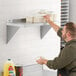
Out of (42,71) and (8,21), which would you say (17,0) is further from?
(42,71)

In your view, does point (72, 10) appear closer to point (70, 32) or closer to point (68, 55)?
point (70, 32)

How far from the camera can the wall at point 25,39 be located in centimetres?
261

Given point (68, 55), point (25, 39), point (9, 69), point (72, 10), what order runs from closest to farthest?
point (68, 55) → point (9, 69) → point (25, 39) → point (72, 10)

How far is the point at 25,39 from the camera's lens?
2779 millimetres

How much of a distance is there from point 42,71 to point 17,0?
0.79m

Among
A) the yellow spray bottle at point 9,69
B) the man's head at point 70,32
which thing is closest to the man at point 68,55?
the man's head at point 70,32

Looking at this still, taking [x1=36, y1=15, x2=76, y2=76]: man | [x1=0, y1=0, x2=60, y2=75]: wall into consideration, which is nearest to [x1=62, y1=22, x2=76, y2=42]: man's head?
[x1=36, y1=15, x2=76, y2=76]: man

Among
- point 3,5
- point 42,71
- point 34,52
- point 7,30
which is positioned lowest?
point 42,71

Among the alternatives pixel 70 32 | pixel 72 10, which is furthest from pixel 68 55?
pixel 72 10

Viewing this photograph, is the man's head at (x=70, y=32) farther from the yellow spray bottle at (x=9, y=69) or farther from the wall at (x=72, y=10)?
the wall at (x=72, y=10)

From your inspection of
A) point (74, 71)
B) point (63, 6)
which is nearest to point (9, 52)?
point (74, 71)

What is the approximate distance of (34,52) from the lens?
2875 mm

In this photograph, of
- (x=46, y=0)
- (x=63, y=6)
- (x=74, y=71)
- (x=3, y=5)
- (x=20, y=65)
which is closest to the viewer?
(x=74, y=71)

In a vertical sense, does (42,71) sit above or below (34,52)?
below
